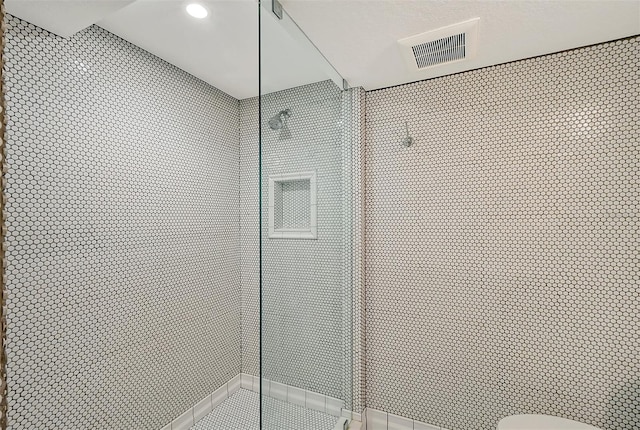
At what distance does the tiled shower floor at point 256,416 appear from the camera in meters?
1.22

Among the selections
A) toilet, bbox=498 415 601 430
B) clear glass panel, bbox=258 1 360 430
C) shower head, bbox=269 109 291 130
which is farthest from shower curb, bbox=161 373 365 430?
shower head, bbox=269 109 291 130

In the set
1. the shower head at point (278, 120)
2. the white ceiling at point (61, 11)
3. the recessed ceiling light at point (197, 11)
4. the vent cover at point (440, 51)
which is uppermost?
the recessed ceiling light at point (197, 11)

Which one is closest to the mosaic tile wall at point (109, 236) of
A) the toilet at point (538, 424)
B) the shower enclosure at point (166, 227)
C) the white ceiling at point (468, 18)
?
the shower enclosure at point (166, 227)

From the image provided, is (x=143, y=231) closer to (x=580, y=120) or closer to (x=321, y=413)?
(x=321, y=413)

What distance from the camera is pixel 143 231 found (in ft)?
5.98

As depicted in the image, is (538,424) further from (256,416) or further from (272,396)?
(256,416)

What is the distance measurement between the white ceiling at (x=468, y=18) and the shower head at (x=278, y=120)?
0.40 metres

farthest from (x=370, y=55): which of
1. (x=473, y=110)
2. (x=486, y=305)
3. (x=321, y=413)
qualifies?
(x=321, y=413)

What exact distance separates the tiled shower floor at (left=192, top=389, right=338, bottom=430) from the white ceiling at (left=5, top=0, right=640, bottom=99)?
1.29 m

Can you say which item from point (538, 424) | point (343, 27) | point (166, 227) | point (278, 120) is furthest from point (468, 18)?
point (166, 227)

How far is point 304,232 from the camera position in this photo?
1.47m

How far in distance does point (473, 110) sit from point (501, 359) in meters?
1.40

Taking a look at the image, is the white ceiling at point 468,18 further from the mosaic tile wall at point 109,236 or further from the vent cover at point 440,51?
the mosaic tile wall at point 109,236

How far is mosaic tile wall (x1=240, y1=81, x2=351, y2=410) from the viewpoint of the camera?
125cm
